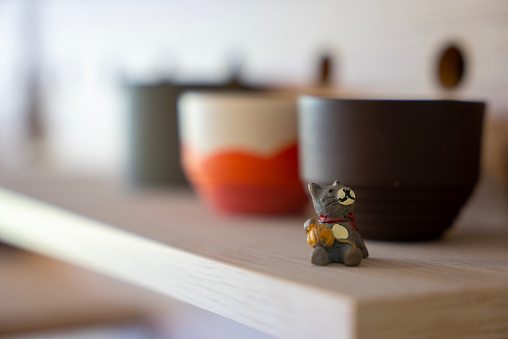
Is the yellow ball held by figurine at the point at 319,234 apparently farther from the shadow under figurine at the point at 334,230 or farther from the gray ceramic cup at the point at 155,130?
the gray ceramic cup at the point at 155,130

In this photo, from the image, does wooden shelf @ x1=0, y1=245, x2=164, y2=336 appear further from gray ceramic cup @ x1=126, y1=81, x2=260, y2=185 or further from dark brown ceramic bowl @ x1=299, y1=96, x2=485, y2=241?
dark brown ceramic bowl @ x1=299, y1=96, x2=485, y2=241

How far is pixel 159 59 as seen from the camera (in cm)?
126

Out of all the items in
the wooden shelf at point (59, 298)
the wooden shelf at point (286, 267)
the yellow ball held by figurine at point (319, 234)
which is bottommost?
the wooden shelf at point (59, 298)

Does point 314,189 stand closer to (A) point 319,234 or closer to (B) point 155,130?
(A) point 319,234

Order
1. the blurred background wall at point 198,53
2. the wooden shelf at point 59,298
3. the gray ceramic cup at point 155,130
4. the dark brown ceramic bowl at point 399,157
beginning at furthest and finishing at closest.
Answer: the wooden shelf at point 59,298, the gray ceramic cup at point 155,130, the blurred background wall at point 198,53, the dark brown ceramic bowl at point 399,157

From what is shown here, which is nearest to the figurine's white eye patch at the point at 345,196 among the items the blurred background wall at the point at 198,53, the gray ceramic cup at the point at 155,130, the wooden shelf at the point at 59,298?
the blurred background wall at the point at 198,53

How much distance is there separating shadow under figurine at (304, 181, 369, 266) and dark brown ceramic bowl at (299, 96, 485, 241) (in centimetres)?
5

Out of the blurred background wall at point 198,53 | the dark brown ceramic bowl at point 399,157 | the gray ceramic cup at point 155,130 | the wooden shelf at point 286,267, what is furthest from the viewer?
the gray ceramic cup at point 155,130

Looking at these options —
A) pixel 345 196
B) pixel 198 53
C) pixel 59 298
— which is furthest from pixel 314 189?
pixel 59 298

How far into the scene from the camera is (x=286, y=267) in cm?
38

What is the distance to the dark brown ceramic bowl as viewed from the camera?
437mm

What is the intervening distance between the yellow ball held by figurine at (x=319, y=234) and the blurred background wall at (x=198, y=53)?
27 cm

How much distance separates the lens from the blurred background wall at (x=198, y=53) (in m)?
0.64

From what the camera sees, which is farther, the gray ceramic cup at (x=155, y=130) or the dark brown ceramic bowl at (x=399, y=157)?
the gray ceramic cup at (x=155, y=130)
